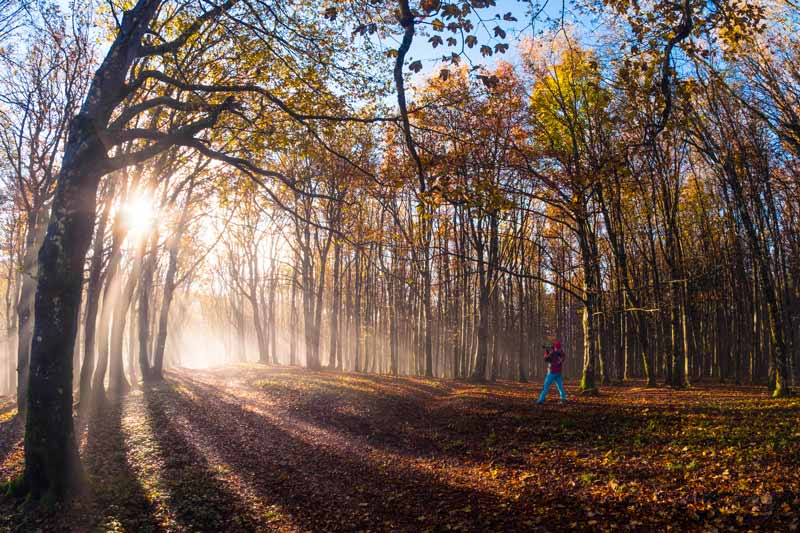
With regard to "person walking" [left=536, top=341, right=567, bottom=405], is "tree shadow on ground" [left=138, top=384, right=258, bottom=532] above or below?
below

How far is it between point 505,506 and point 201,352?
321 ft

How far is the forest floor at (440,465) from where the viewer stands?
19.8ft

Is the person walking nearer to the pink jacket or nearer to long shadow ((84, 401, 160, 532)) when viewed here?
the pink jacket

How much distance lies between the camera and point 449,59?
5.05 metres

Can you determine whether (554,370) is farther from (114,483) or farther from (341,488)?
(114,483)

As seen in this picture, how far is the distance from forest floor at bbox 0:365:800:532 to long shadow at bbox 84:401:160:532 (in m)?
0.04

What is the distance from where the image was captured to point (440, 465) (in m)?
9.24

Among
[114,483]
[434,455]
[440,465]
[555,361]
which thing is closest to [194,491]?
[114,483]

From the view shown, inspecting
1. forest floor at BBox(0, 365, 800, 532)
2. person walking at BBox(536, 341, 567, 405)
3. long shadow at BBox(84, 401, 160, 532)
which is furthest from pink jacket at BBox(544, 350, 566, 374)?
long shadow at BBox(84, 401, 160, 532)

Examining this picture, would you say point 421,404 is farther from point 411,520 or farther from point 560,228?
point 560,228

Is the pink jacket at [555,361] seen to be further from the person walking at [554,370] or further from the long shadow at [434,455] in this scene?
the long shadow at [434,455]

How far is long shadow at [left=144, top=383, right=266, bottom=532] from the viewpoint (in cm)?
655

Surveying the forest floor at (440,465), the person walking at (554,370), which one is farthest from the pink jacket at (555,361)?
the forest floor at (440,465)

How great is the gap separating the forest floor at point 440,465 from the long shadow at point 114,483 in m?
0.04
